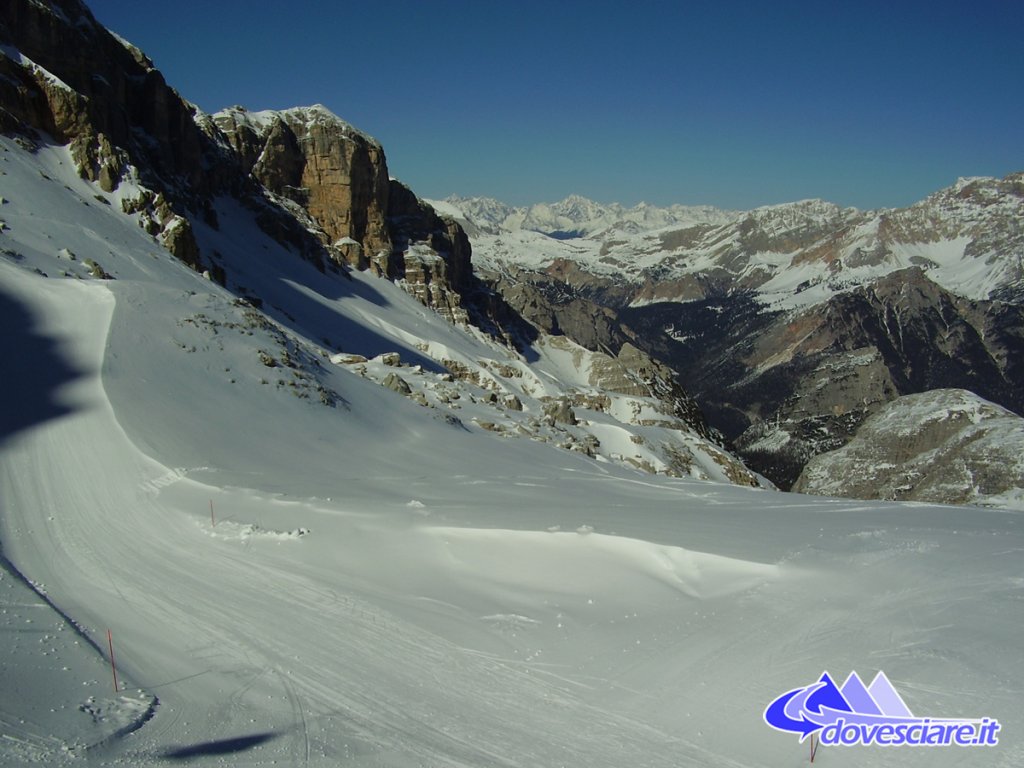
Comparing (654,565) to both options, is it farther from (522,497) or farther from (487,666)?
(522,497)

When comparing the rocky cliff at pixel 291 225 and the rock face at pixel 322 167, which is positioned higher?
the rock face at pixel 322 167

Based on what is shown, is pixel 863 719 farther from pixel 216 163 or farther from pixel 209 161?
pixel 216 163

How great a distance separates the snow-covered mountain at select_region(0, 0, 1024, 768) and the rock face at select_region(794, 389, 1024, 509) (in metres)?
42.2

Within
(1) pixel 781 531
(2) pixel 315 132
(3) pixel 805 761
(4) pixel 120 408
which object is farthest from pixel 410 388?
(2) pixel 315 132

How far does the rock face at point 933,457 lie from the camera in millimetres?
57344

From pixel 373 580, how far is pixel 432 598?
144 cm

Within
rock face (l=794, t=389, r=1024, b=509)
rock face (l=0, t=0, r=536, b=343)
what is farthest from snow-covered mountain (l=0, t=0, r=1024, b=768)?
rock face (l=794, t=389, r=1024, b=509)

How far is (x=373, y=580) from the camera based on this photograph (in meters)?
13.6

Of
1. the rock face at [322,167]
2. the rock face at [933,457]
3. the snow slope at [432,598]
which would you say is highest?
the rock face at [322,167]

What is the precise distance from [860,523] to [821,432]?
184276 millimetres

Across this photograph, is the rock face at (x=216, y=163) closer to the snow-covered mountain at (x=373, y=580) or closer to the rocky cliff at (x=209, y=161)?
the rocky cliff at (x=209, y=161)

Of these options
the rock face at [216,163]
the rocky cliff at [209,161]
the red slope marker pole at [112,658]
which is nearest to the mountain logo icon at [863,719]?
the red slope marker pole at [112,658]

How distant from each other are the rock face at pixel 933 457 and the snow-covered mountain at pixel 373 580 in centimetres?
4223

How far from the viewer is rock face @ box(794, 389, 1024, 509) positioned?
57344 millimetres
